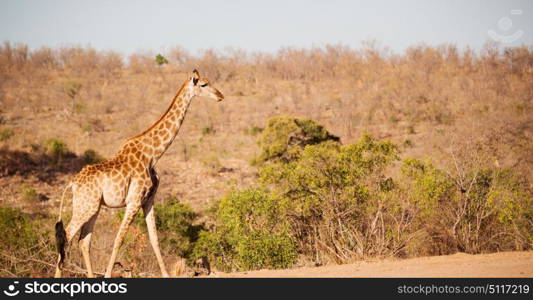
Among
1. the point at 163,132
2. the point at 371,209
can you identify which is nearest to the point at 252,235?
the point at 371,209

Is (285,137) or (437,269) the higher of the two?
(285,137)

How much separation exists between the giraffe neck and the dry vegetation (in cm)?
441

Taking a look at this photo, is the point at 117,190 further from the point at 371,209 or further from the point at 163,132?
the point at 371,209

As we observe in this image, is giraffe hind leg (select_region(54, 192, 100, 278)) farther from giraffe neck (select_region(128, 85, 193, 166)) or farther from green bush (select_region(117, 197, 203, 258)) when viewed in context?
green bush (select_region(117, 197, 203, 258))

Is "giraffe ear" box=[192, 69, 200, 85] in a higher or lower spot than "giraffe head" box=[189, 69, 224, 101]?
higher

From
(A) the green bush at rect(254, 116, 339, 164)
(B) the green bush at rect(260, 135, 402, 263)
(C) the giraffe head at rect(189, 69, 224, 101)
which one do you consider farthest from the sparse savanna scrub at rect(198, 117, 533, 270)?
(A) the green bush at rect(254, 116, 339, 164)

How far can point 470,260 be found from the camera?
8.77 metres

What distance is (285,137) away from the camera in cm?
2933

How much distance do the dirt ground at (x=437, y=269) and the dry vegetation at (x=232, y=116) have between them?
12.3 feet

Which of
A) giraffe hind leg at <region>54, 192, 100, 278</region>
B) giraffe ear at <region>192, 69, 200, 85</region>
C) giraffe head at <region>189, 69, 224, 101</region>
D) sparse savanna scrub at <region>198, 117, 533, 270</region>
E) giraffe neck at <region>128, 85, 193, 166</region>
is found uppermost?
giraffe ear at <region>192, 69, 200, 85</region>

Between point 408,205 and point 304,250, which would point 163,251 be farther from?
point 408,205

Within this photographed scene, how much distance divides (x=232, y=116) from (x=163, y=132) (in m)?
36.7

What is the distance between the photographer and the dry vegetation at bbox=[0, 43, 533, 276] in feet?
56.4

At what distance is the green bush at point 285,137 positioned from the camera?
92.9 feet
